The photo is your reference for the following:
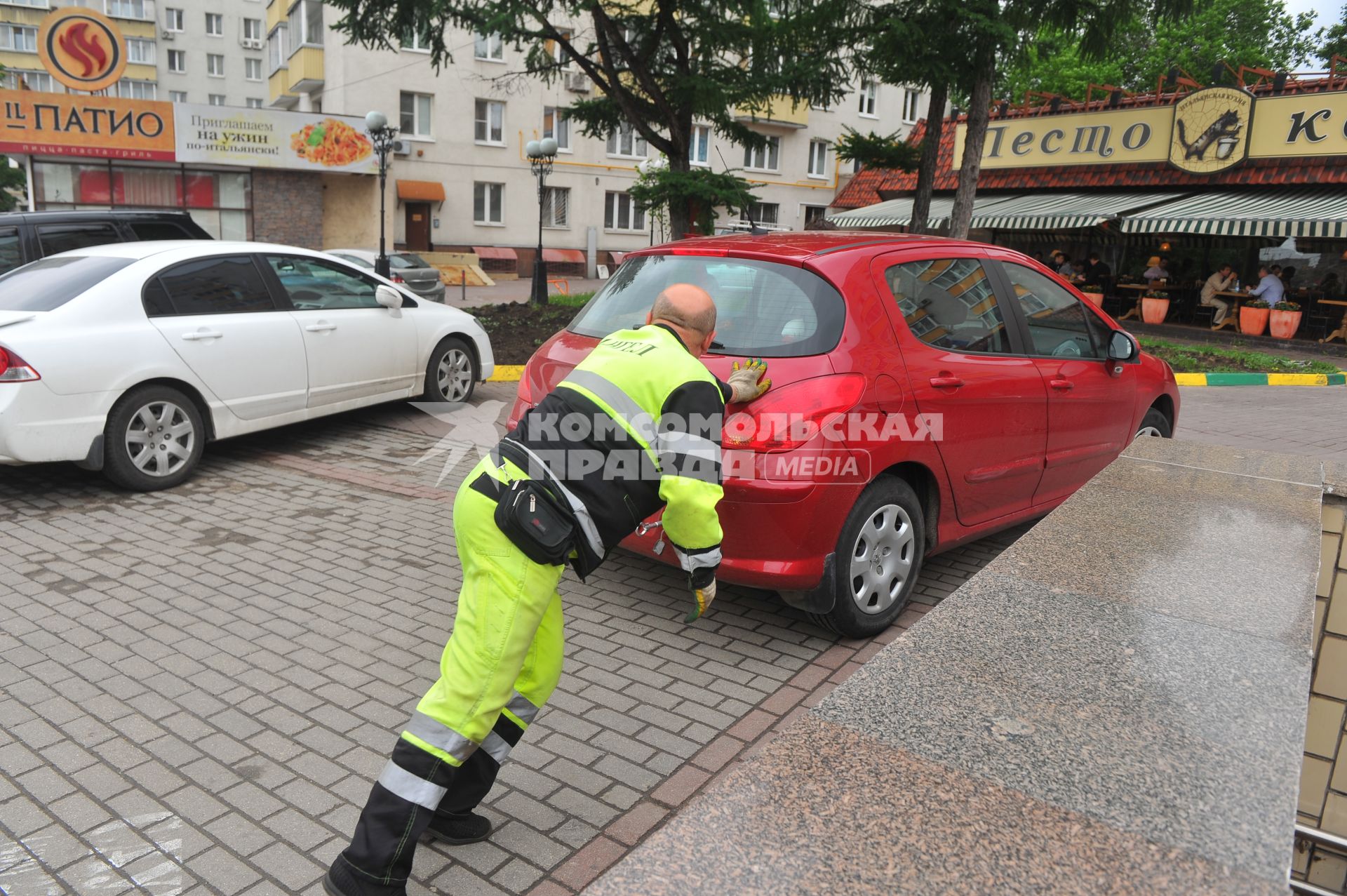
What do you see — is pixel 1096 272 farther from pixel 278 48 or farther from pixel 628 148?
pixel 278 48

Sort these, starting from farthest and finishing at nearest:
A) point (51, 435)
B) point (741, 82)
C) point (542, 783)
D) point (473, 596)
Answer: point (741, 82) → point (51, 435) → point (542, 783) → point (473, 596)

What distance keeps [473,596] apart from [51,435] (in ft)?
14.9

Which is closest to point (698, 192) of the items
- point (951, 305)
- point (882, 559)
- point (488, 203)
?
point (951, 305)

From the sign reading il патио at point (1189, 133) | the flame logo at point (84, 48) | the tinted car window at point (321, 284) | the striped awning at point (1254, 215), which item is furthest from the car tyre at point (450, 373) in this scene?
the flame logo at point (84, 48)

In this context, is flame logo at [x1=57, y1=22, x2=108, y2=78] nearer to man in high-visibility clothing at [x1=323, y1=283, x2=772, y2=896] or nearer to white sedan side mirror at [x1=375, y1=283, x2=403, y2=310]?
white sedan side mirror at [x1=375, y1=283, x2=403, y2=310]

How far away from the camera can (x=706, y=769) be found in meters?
3.40

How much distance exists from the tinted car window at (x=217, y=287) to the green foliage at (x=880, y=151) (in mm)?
10815

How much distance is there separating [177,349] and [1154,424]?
21.5 feet

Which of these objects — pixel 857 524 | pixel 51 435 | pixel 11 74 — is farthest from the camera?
pixel 11 74

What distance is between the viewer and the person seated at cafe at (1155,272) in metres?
21.7

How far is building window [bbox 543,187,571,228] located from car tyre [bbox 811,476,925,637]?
1489 inches

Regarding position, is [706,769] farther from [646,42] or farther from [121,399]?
[646,42]

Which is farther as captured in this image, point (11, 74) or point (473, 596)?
point (11, 74)

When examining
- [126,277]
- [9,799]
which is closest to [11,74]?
[126,277]
